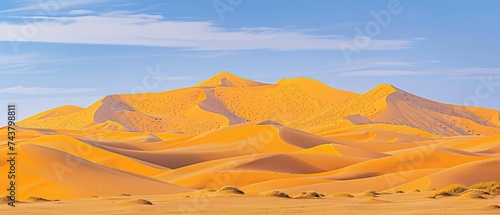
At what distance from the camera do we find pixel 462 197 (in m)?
31.3

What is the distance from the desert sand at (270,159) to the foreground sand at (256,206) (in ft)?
→ 0.14

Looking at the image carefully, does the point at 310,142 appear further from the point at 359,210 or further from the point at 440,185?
the point at 359,210

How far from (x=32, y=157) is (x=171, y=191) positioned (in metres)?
8.79

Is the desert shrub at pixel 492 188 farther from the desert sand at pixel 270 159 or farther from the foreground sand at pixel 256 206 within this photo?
the foreground sand at pixel 256 206

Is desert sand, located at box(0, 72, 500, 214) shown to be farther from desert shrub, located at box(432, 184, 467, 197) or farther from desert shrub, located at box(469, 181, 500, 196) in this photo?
desert shrub, located at box(432, 184, 467, 197)

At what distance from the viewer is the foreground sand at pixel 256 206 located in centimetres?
2530

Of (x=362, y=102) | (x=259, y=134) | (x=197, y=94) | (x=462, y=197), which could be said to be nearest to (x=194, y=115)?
(x=197, y=94)

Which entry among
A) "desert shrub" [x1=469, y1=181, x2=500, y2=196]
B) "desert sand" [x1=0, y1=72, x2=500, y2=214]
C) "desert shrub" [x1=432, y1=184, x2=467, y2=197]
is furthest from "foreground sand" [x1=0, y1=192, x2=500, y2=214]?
"desert shrub" [x1=469, y1=181, x2=500, y2=196]

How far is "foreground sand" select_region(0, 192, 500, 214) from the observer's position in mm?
25297

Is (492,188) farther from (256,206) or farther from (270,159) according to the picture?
(270,159)

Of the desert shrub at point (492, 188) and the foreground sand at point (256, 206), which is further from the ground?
the desert shrub at point (492, 188)

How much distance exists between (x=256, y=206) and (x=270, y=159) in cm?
3194

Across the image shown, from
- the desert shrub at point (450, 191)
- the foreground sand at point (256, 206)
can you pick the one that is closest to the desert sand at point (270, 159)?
the foreground sand at point (256, 206)

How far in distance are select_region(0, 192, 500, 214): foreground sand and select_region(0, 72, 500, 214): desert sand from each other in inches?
1.7
